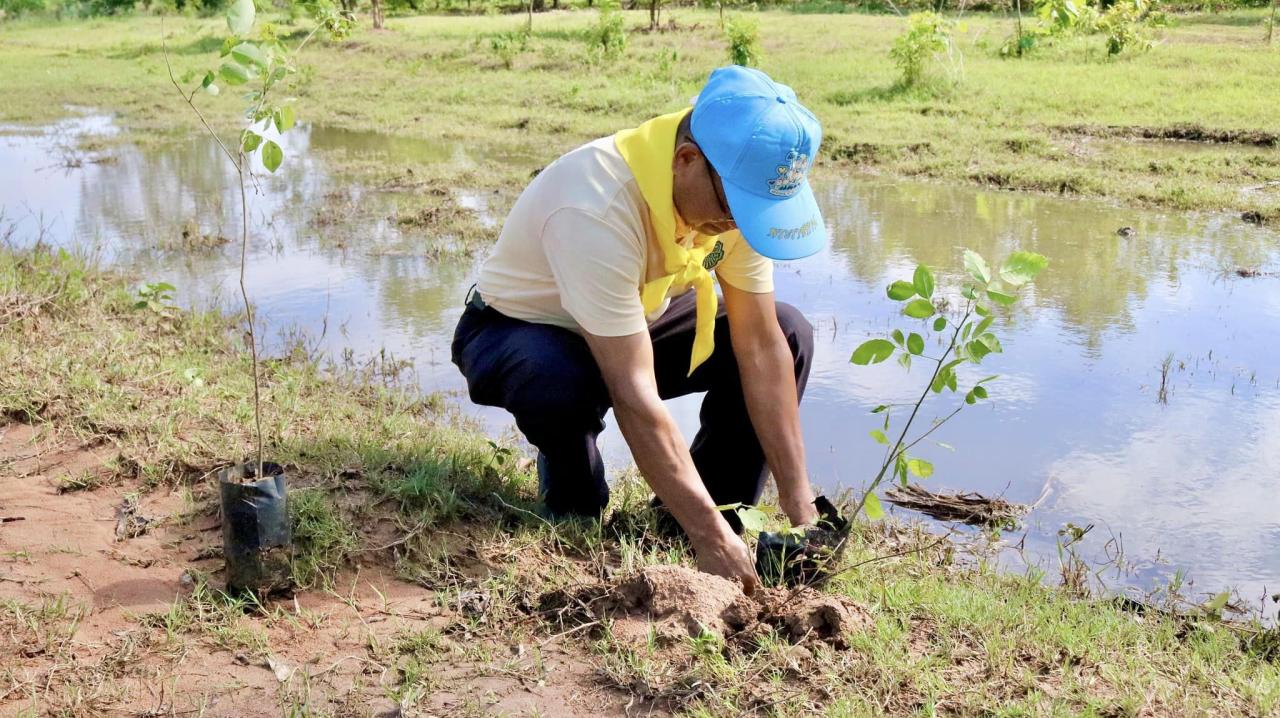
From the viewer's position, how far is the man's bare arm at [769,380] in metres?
2.64

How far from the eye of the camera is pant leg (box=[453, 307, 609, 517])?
259 cm

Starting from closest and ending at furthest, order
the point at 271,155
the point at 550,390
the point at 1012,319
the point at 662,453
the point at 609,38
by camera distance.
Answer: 1. the point at 662,453
2. the point at 271,155
3. the point at 550,390
4. the point at 1012,319
5. the point at 609,38

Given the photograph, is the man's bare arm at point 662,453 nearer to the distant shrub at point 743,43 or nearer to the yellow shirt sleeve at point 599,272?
the yellow shirt sleeve at point 599,272

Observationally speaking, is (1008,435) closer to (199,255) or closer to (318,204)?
(199,255)

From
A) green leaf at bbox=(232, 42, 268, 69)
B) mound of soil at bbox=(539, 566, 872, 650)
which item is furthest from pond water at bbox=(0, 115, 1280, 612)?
green leaf at bbox=(232, 42, 268, 69)

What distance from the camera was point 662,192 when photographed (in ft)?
7.50

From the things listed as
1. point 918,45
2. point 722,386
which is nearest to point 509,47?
point 918,45

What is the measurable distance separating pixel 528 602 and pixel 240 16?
1.43 m

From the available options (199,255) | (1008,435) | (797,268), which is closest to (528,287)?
(1008,435)

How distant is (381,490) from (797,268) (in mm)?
3703

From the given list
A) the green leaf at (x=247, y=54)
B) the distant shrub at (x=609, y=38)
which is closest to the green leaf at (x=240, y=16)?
the green leaf at (x=247, y=54)

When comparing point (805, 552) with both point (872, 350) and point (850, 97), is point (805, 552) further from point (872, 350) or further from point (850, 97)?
point (850, 97)

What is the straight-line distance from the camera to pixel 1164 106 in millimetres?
10227

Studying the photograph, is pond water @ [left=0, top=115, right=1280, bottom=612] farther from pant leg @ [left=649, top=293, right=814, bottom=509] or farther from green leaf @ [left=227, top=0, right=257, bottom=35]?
green leaf @ [left=227, top=0, right=257, bottom=35]
